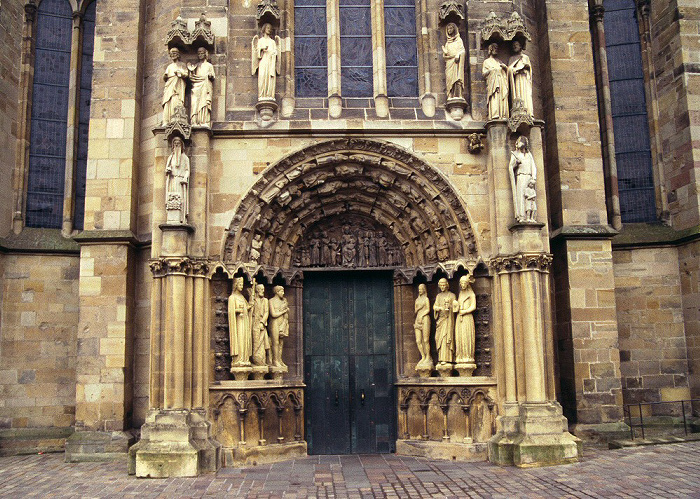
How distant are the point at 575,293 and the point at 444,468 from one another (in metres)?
4.58

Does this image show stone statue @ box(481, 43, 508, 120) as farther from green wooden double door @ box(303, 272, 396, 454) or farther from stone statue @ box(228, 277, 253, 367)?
stone statue @ box(228, 277, 253, 367)

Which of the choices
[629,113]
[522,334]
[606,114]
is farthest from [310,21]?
[629,113]

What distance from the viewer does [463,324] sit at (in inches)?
514

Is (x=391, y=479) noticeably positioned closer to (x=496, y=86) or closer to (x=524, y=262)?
(x=524, y=262)

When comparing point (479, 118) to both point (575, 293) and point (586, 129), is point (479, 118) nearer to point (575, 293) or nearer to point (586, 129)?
point (586, 129)

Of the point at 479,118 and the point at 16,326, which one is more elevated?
the point at 479,118

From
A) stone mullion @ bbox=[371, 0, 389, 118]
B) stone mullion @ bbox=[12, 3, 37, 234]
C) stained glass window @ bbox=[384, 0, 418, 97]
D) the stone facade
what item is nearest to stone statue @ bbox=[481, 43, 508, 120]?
the stone facade

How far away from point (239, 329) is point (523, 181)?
5.81 meters

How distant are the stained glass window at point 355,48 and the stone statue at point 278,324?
14.2 ft

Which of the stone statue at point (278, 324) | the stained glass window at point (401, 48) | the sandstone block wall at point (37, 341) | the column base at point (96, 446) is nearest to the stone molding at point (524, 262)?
the stained glass window at point (401, 48)

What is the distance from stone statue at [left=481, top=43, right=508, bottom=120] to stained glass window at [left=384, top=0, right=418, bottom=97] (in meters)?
1.54

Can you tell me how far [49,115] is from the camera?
1647cm

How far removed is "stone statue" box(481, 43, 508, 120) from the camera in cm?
1335

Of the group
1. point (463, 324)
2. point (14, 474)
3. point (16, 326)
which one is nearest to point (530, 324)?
point (463, 324)
